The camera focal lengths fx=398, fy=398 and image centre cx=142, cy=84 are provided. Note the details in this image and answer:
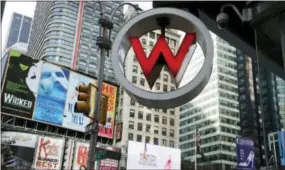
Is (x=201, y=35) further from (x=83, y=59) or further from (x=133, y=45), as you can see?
(x=83, y=59)

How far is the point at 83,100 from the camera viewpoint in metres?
10.6

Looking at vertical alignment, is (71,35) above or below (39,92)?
above

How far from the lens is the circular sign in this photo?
5809mm

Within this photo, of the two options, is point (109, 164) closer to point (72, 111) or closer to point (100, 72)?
point (72, 111)

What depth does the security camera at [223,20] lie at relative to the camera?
6.36 m

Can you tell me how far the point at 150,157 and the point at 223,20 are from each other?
57289mm

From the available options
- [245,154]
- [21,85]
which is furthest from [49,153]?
[245,154]

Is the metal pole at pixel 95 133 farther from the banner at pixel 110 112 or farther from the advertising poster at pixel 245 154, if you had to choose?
the banner at pixel 110 112

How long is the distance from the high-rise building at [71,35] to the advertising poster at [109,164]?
7714cm

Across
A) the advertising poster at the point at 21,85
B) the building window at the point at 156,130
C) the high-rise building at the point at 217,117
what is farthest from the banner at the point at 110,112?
the high-rise building at the point at 217,117

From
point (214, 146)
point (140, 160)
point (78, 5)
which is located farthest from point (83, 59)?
point (140, 160)

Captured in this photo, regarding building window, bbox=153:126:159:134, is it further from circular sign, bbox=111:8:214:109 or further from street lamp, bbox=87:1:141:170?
circular sign, bbox=111:8:214:109

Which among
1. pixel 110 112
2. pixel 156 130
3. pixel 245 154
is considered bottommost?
pixel 245 154

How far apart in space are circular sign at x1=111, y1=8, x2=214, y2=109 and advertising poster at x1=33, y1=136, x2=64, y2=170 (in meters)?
52.4
